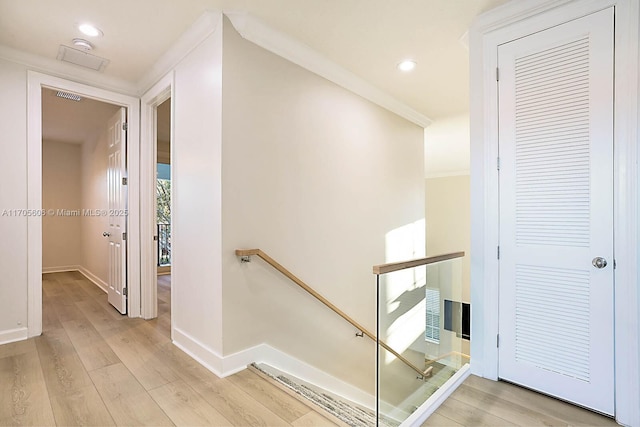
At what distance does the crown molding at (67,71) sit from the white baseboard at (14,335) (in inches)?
95.1

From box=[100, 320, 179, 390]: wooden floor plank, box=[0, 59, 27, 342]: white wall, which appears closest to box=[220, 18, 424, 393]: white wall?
box=[100, 320, 179, 390]: wooden floor plank

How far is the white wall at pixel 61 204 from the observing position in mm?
6246

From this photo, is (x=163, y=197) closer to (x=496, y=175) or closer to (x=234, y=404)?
(x=234, y=404)

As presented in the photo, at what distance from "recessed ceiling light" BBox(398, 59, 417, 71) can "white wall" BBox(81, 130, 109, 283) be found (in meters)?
4.23

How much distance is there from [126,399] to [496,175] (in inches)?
113

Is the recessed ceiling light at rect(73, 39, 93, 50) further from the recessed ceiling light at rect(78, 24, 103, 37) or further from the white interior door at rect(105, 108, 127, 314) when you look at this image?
the white interior door at rect(105, 108, 127, 314)

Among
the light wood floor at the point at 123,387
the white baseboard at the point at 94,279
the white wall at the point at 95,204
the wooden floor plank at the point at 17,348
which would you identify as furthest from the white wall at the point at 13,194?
the white baseboard at the point at 94,279

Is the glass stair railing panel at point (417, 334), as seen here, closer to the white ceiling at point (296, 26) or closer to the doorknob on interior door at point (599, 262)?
the doorknob on interior door at point (599, 262)

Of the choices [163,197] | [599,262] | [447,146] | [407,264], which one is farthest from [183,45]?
[447,146]

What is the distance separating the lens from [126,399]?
1997mm

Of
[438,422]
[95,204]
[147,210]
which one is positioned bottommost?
[438,422]

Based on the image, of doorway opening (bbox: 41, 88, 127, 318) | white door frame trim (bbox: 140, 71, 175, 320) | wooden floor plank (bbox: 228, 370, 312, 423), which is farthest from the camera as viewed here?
doorway opening (bbox: 41, 88, 127, 318)

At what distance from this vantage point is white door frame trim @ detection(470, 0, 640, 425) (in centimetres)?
179

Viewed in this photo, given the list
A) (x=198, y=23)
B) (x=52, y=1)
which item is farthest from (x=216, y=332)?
(x=52, y=1)
